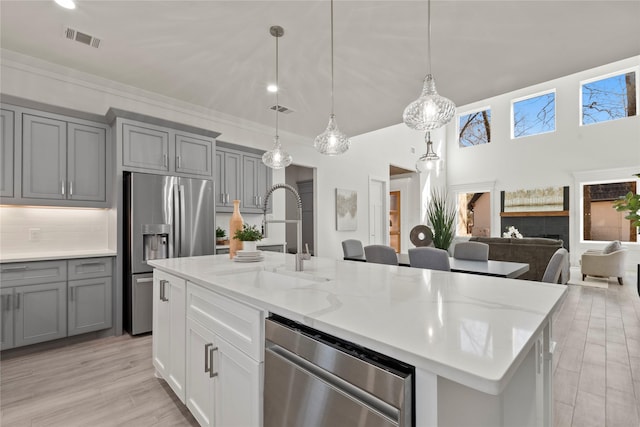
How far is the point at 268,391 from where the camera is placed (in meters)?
1.09

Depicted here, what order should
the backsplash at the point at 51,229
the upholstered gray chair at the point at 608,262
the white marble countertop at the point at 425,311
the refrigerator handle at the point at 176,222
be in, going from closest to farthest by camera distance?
the white marble countertop at the point at 425,311, the backsplash at the point at 51,229, the refrigerator handle at the point at 176,222, the upholstered gray chair at the point at 608,262

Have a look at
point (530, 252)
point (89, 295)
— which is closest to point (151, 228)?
point (89, 295)

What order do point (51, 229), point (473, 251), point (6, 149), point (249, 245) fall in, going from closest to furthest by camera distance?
point (249, 245)
point (6, 149)
point (51, 229)
point (473, 251)

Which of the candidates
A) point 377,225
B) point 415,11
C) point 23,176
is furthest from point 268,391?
point 377,225

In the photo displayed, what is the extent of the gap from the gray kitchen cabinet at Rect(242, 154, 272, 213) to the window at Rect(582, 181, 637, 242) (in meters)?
7.64

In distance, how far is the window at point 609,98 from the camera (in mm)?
6664

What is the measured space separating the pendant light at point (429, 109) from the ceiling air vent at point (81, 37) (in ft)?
8.99

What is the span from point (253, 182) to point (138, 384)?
283cm

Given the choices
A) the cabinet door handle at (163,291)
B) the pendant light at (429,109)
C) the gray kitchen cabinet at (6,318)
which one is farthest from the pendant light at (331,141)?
the gray kitchen cabinet at (6,318)

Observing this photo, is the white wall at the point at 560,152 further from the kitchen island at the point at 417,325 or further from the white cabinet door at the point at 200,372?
the white cabinet door at the point at 200,372

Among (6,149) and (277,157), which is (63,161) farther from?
(277,157)

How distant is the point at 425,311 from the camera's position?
3.08 feet

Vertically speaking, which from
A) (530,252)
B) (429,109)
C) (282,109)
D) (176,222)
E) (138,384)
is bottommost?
(138,384)

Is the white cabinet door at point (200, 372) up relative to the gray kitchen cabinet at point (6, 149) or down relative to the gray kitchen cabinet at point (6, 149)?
down
